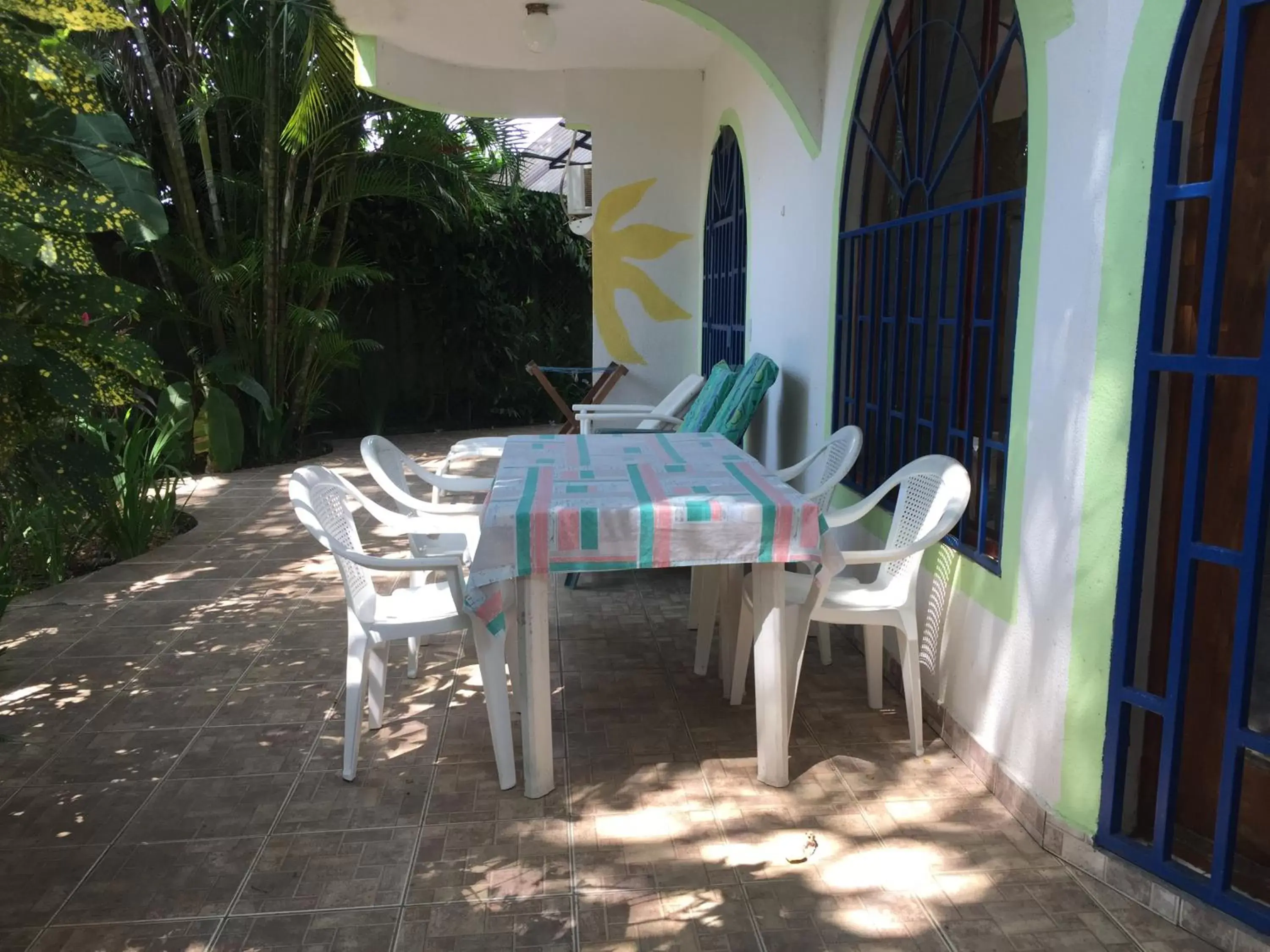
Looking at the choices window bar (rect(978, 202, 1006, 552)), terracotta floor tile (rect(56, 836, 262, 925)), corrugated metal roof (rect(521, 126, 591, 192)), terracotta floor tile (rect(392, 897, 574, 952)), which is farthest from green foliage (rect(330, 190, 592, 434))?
terracotta floor tile (rect(392, 897, 574, 952))

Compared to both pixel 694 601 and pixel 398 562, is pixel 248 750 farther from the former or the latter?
pixel 694 601

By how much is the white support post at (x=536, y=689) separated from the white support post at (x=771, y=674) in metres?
0.62

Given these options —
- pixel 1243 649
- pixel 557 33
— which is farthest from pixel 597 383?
pixel 1243 649

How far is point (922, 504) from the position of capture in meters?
3.33

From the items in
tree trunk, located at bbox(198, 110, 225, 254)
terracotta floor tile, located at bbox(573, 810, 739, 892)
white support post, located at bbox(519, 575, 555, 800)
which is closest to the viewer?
terracotta floor tile, located at bbox(573, 810, 739, 892)

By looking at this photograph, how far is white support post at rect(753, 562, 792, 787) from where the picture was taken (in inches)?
114

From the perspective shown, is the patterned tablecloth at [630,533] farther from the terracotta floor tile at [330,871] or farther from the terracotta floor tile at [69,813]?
the terracotta floor tile at [69,813]

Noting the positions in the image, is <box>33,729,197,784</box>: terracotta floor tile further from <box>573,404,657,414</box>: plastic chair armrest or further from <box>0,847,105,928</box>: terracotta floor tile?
<box>573,404,657,414</box>: plastic chair armrest

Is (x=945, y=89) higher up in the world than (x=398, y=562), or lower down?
higher up

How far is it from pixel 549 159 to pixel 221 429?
612cm

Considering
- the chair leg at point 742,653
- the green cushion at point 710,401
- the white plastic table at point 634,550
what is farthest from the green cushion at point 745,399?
the white plastic table at point 634,550

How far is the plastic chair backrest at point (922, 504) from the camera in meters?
3.00

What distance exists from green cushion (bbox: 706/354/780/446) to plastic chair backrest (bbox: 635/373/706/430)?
130 centimetres

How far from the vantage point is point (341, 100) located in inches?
317
